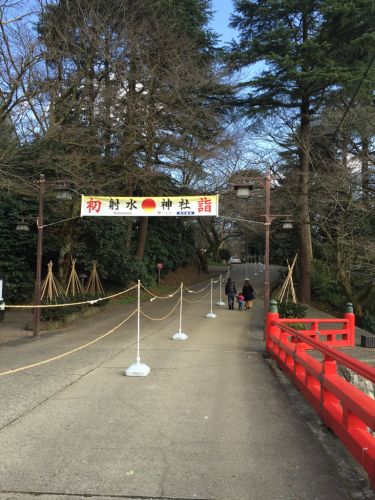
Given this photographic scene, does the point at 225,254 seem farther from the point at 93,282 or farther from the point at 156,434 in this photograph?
the point at 156,434

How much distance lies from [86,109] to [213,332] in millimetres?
12286

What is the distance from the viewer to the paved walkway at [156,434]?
10.7ft

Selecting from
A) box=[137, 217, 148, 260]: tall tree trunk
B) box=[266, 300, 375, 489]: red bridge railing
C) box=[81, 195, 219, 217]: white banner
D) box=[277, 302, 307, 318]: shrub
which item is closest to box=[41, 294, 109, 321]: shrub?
box=[81, 195, 219, 217]: white banner

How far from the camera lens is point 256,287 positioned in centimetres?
3117

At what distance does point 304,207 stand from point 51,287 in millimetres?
13861

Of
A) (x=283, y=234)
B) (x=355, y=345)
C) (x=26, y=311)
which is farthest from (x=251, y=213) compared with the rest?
(x=26, y=311)

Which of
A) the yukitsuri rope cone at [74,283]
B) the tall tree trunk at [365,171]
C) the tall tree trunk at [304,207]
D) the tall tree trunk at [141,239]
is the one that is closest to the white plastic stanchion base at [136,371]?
the yukitsuri rope cone at [74,283]

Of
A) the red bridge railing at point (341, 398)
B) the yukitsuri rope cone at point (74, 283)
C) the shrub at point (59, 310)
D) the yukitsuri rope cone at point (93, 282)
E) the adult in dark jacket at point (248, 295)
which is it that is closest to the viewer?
the red bridge railing at point (341, 398)

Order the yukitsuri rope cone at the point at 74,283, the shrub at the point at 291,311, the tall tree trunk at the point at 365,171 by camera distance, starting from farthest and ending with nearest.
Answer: the tall tree trunk at the point at 365,171 → the yukitsuri rope cone at the point at 74,283 → the shrub at the point at 291,311

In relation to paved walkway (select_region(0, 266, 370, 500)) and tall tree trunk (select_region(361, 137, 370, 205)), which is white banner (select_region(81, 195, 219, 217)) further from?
tall tree trunk (select_region(361, 137, 370, 205))

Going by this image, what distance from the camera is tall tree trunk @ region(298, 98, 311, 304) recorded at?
20672 mm

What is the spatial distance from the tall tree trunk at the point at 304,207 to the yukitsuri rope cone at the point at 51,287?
1270 centimetres

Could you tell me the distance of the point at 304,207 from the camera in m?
21.0

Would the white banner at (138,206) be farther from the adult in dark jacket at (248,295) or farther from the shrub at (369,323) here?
the shrub at (369,323)
